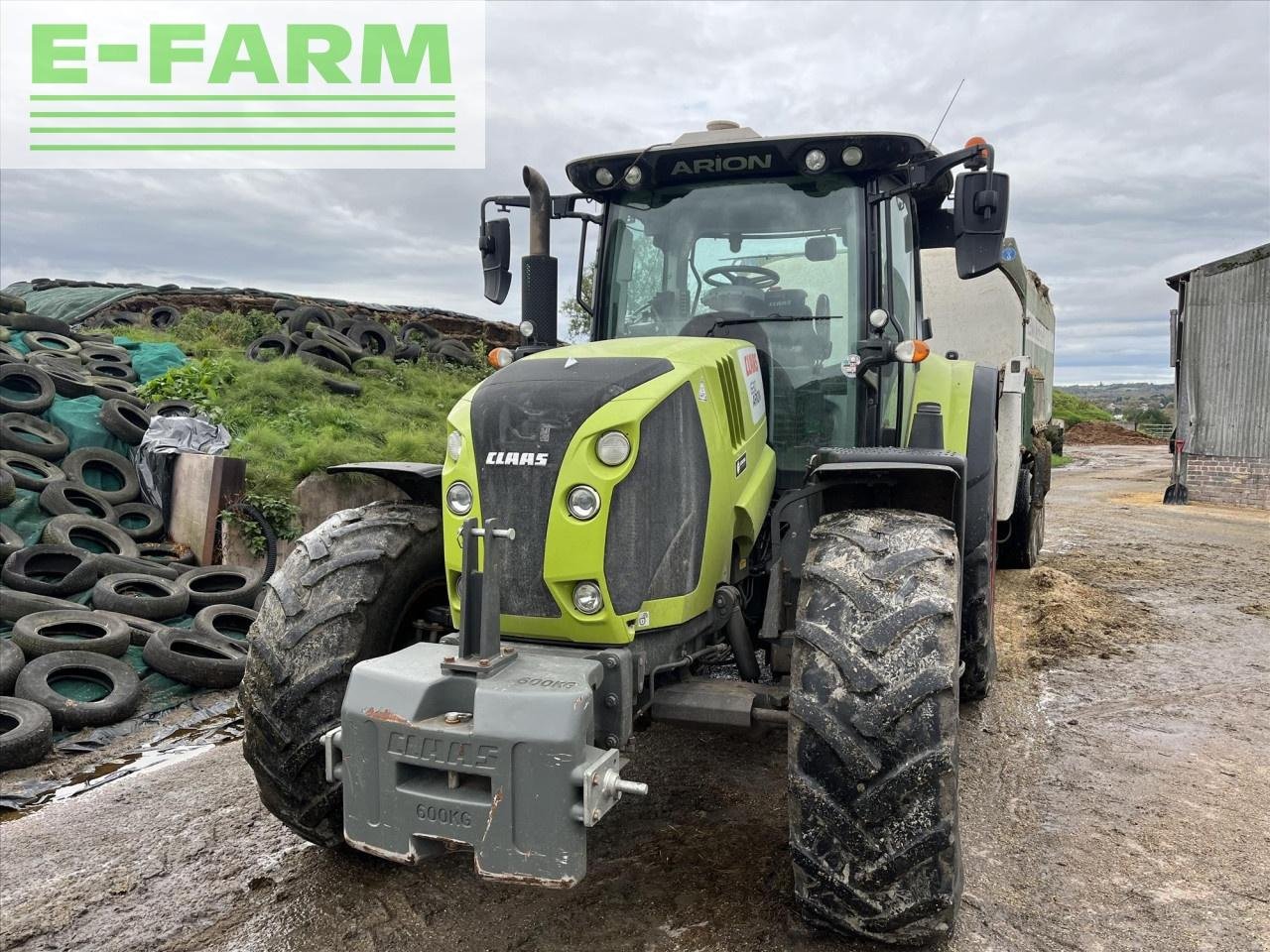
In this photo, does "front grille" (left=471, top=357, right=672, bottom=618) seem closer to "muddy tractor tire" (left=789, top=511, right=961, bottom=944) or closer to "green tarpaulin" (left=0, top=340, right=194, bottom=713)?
"muddy tractor tire" (left=789, top=511, right=961, bottom=944)

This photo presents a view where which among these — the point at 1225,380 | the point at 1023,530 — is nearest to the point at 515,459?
the point at 1023,530

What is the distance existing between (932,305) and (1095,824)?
6.87 m

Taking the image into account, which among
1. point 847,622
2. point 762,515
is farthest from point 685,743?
point 847,622

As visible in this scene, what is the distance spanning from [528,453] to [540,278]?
72.1 inches

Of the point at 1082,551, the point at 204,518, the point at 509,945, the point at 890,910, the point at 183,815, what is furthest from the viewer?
the point at 1082,551

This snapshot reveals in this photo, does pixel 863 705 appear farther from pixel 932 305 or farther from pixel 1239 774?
pixel 932 305

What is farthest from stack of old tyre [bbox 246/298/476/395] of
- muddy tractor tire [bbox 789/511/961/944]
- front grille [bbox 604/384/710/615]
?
muddy tractor tire [bbox 789/511/961/944]

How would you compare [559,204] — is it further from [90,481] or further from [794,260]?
[90,481]

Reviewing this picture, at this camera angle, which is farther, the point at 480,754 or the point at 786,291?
the point at 786,291

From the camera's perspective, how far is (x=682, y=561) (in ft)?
11.2

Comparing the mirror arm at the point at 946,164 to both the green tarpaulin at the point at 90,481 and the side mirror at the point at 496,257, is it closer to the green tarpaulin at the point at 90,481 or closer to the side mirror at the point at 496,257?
the side mirror at the point at 496,257

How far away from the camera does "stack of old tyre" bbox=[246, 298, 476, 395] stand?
46.0 feet

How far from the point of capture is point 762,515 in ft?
13.3

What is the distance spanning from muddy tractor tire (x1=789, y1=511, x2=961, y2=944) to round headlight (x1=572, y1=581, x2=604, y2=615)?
25.9 inches
